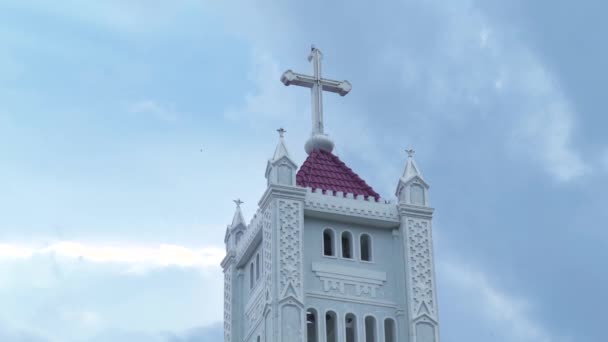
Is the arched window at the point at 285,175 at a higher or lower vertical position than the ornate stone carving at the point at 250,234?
higher

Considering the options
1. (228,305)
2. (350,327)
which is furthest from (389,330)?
(228,305)

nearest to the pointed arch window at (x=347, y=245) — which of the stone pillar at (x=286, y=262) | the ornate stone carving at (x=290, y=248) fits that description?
the stone pillar at (x=286, y=262)

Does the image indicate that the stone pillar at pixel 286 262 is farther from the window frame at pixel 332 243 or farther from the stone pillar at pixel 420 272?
the stone pillar at pixel 420 272

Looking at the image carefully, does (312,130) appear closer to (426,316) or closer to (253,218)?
(253,218)

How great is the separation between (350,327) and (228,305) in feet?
20.5

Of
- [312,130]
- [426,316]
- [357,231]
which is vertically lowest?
[426,316]

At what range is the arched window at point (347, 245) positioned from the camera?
56812mm

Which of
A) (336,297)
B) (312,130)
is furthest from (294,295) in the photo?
(312,130)

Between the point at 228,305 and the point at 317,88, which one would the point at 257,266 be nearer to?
the point at 228,305

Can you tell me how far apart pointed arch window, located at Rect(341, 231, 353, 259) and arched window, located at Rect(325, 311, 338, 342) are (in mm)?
2560

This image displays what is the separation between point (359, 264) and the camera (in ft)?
185

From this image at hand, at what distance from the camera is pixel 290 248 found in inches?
2157

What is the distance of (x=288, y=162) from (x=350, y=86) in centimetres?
779

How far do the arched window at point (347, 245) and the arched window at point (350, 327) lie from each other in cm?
255
